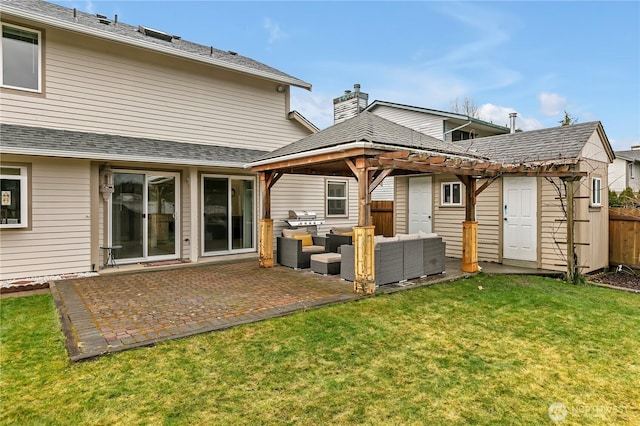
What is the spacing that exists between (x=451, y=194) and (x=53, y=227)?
9733mm

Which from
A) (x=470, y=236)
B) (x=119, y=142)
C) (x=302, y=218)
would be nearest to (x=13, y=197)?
(x=119, y=142)

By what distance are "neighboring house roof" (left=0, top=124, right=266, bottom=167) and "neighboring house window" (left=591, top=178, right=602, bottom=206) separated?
8.40 m

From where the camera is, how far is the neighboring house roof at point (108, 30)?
6918 mm

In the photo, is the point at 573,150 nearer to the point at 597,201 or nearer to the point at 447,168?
the point at 597,201

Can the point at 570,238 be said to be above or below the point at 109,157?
below

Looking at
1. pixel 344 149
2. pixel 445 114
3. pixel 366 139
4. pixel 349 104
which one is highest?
pixel 349 104

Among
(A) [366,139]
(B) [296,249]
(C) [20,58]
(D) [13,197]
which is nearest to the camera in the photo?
(A) [366,139]

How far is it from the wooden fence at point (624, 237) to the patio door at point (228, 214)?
961 cm

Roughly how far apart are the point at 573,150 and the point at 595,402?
6.91m

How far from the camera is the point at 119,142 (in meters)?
7.93

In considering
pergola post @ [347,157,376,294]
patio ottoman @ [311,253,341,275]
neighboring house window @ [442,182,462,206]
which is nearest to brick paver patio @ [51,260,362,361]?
patio ottoman @ [311,253,341,275]

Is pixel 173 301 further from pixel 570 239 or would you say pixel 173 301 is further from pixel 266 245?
pixel 570 239

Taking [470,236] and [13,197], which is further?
[470,236]

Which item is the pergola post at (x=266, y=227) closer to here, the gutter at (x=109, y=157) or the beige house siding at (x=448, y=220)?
the gutter at (x=109, y=157)
